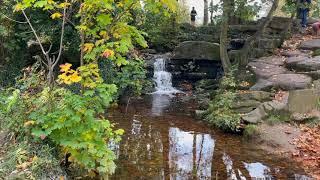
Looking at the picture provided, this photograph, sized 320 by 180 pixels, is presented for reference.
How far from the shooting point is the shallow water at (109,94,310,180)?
6.39 meters

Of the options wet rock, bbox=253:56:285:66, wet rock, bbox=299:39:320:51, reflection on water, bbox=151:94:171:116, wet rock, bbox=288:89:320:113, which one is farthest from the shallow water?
wet rock, bbox=299:39:320:51

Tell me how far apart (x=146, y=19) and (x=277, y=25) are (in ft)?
18.5

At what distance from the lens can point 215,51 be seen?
15086 millimetres

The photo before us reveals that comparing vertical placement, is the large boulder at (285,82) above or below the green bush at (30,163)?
below

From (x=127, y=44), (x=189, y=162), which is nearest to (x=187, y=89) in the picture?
(x=189, y=162)

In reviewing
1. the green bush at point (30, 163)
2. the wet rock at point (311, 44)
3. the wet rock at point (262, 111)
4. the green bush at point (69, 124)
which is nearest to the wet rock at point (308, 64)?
the wet rock at point (311, 44)

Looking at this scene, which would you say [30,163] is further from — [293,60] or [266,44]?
[266,44]

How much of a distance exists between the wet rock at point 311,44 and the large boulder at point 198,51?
3098 millimetres

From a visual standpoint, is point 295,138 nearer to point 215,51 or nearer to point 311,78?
point 311,78

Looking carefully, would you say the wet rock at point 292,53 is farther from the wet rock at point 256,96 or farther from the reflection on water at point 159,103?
the reflection on water at point 159,103

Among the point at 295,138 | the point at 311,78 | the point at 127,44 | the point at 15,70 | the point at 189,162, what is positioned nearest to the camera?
the point at 127,44

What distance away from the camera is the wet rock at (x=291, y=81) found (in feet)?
34.0

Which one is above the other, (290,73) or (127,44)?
(127,44)

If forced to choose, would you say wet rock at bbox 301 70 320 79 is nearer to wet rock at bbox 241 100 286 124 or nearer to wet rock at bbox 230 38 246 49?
wet rock at bbox 241 100 286 124
